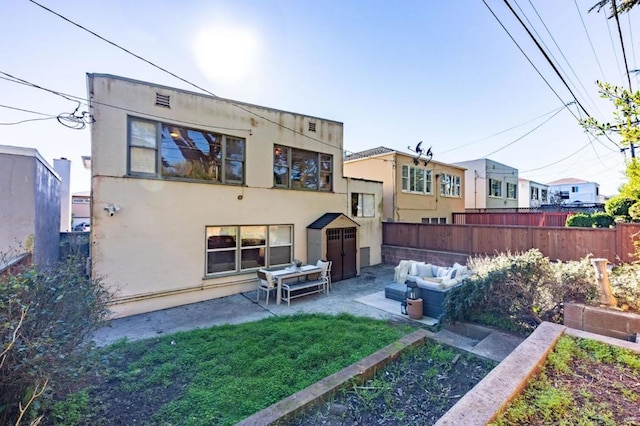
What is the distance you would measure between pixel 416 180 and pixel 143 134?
1384 centimetres

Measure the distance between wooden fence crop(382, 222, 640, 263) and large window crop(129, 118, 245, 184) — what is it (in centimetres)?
845

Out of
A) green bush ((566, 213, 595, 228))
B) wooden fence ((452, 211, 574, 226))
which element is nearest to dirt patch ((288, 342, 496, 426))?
green bush ((566, 213, 595, 228))

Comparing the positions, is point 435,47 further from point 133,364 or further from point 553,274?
point 133,364

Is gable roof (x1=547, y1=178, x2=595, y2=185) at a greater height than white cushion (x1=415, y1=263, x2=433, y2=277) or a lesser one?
greater

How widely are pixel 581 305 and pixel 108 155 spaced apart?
10417 mm

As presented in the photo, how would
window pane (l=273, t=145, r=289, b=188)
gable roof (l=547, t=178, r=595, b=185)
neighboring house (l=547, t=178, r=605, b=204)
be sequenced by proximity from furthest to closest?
gable roof (l=547, t=178, r=595, b=185)
neighboring house (l=547, t=178, r=605, b=204)
window pane (l=273, t=145, r=289, b=188)

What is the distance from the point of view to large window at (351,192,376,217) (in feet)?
42.9

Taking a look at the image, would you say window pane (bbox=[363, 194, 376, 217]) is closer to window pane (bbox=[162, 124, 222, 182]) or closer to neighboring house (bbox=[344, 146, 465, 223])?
neighboring house (bbox=[344, 146, 465, 223])

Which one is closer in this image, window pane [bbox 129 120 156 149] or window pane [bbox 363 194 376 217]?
window pane [bbox 129 120 156 149]

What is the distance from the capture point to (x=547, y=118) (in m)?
14.4

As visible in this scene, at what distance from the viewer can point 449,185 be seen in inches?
758

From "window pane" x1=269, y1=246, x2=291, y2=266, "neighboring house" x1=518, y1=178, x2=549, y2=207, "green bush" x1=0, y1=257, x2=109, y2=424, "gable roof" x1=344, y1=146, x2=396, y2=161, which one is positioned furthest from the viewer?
"neighboring house" x1=518, y1=178, x2=549, y2=207

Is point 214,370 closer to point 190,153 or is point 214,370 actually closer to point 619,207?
point 190,153

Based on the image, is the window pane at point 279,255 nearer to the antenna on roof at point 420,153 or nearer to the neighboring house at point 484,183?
the antenna on roof at point 420,153
